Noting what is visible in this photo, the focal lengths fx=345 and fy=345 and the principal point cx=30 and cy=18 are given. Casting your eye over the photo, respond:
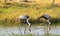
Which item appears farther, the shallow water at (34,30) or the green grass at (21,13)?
the green grass at (21,13)

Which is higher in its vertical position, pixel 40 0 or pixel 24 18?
pixel 24 18

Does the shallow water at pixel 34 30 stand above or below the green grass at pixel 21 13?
above

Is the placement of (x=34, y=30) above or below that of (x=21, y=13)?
above

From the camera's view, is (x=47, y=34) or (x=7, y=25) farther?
(x=7, y=25)

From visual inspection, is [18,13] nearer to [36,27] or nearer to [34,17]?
[34,17]

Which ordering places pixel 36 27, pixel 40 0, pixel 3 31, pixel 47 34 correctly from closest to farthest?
pixel 47 34 < pixel 3 31 < pixel 36 27 < pixel 40 0

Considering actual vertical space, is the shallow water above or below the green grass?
above

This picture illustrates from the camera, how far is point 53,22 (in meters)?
18.0

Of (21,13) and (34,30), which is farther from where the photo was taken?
(21,13)

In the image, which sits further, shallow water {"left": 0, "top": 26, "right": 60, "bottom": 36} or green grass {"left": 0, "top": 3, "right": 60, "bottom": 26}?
green grass {"left": 0, "top": 3, "right": 60, "bottom": 26}

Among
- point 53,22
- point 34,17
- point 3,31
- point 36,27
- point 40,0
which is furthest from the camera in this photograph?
point 40,0

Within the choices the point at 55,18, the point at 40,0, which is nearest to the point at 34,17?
the point at 55,18

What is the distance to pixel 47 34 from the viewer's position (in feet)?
44.6

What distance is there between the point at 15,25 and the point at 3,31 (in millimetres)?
2211
